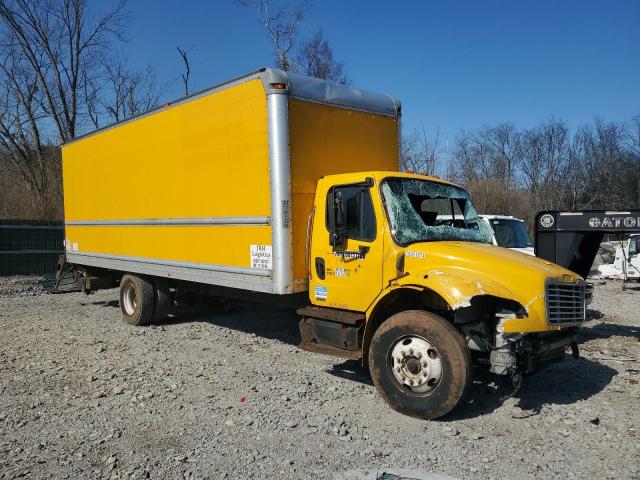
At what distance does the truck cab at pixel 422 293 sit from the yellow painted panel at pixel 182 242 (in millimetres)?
949

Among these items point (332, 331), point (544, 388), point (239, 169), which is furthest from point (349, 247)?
point (544, 388)

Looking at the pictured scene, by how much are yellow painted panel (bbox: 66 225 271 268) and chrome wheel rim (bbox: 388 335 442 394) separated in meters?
2.07

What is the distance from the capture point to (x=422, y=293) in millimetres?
5605

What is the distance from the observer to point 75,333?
912 centimetres

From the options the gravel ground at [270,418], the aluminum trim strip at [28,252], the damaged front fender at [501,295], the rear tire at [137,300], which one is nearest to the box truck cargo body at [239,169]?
the rear tire at [137,300]

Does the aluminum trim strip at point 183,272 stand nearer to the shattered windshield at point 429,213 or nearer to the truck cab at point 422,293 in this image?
the truck cab at point 422,293

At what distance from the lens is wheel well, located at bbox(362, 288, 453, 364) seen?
5.53 m

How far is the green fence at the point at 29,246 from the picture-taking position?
54.9 ft

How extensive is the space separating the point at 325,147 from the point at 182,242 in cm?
273

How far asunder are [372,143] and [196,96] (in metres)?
2.58

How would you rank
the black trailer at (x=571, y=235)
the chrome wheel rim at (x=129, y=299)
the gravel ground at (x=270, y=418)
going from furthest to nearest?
the chrome wheel rim at (x=129, y=299) < the black trailer at (x=571, y=235) < the gravel ground at (x=270, y=418)

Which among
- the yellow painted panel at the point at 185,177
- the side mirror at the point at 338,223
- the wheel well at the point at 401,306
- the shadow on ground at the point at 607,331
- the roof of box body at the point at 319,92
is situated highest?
the roof of box body at the point at 319,92

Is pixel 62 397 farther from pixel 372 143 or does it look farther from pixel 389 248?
pixel 372 143

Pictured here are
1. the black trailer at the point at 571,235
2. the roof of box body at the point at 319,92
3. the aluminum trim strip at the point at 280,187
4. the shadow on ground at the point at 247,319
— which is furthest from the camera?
the shadow on ground at the point at 247,319
